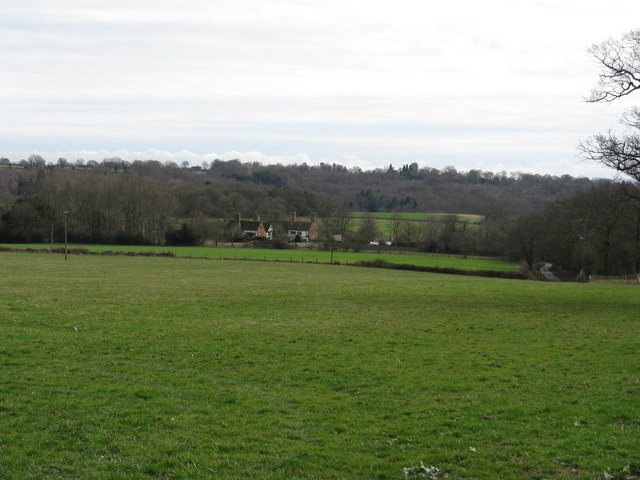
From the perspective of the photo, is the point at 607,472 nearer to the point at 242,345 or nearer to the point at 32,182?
the point at 242,345

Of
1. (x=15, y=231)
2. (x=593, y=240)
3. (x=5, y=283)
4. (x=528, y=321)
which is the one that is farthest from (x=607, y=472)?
(x=15, y=231)

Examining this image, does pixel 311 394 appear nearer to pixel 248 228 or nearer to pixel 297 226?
pixel 248 228

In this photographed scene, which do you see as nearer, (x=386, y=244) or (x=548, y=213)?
(x=548, y=213)

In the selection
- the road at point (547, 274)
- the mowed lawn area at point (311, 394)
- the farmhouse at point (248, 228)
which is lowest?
the road at point (547, 274)

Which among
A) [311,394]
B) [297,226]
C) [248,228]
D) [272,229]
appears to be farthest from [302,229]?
[311,394]

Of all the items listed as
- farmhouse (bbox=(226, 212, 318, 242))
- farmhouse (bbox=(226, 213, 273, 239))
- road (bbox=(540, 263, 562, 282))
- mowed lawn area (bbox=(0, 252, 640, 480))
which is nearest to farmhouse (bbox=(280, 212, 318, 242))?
farmhouse (bbox=(226, 212, 318, 242))

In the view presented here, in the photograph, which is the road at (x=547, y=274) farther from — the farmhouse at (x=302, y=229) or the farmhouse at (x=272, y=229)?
the farmhouse at (x=302, y=229)

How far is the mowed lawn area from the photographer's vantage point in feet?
27.1

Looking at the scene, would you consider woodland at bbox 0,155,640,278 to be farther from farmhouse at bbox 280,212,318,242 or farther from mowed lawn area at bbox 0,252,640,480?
mowed lawn area at bbox 0,252,640,480

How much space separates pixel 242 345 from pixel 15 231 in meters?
100

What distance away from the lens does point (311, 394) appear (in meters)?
11.9

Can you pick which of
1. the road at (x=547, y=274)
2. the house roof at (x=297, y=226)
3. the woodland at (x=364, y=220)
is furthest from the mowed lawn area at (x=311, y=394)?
the house roof at (x=297, y=226)

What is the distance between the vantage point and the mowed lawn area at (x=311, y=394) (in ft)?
27.1

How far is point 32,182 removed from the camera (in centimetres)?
14588
